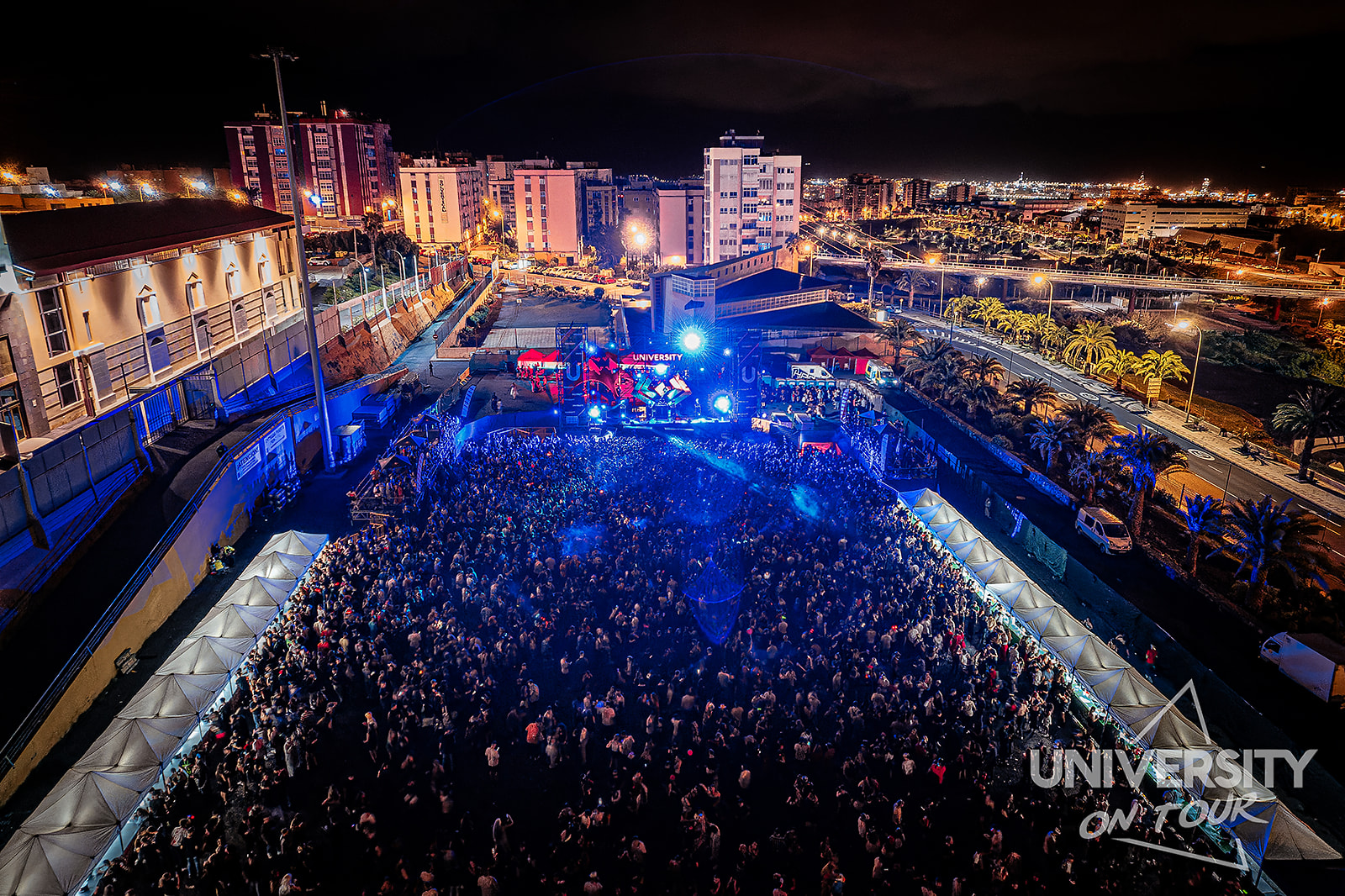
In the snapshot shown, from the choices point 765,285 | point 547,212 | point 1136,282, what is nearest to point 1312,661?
point 765,285

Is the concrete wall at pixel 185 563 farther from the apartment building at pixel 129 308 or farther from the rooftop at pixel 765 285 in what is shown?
the rooftop at pixel 765 285

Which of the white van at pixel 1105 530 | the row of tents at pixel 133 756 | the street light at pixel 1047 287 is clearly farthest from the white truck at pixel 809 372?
the row of tents at pixel 133 756

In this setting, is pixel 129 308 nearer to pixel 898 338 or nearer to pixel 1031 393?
pixel 1031 393

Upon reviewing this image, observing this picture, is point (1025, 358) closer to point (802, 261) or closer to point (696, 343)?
point (696, 343)

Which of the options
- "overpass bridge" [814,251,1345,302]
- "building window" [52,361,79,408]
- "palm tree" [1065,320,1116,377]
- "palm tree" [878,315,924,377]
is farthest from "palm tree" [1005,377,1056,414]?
"overpass bridge" [814,251,1345,302]

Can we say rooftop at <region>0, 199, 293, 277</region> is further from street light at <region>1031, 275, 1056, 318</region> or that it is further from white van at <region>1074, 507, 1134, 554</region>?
street light at <region>1031, 275, 1056, 318</region>
